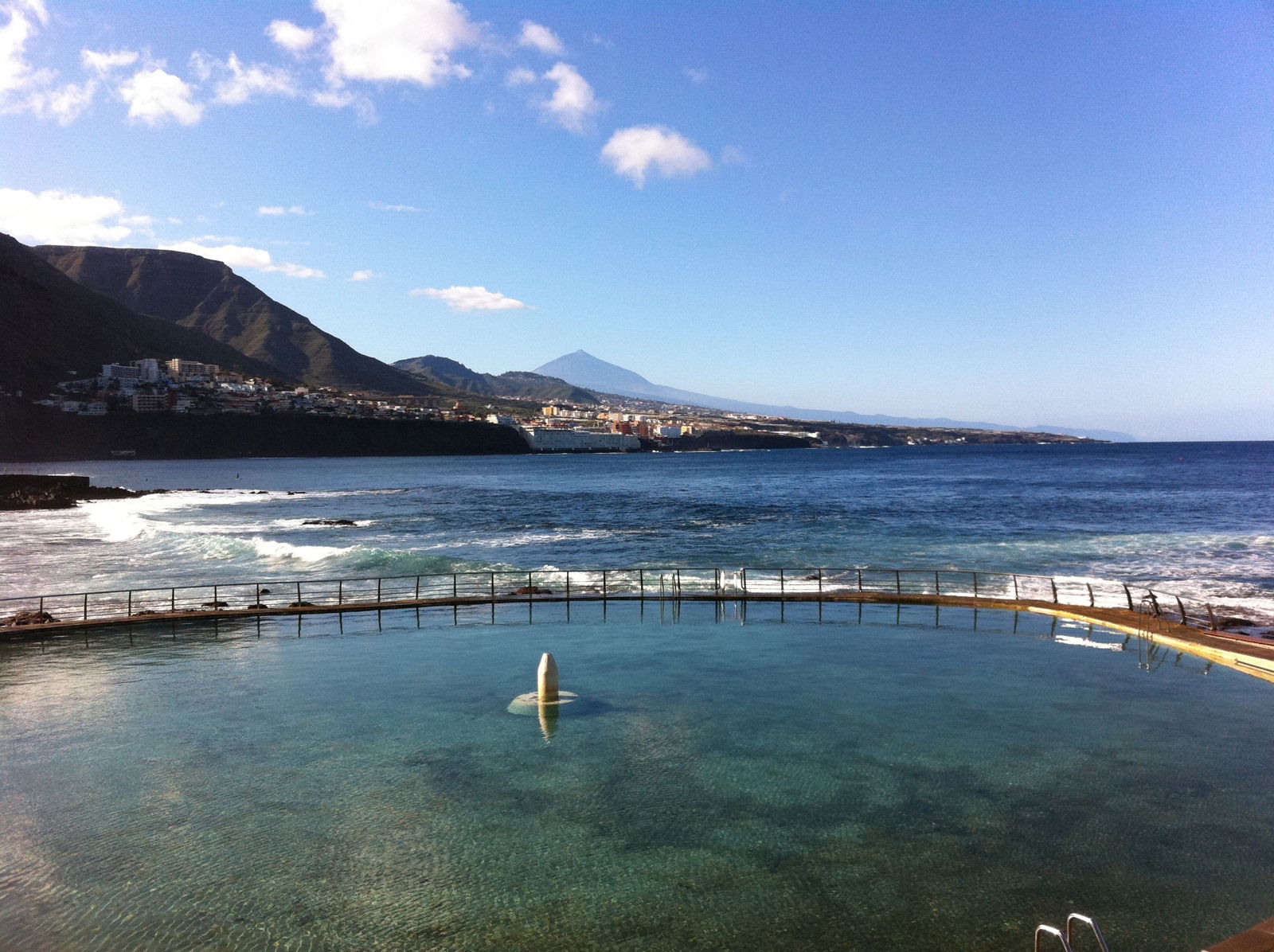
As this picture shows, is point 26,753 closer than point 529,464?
Yes

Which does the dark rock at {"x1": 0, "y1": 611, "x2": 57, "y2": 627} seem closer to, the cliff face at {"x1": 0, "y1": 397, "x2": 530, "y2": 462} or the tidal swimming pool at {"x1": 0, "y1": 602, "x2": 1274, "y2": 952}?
the tidal swimming pool at {"x1": 0, "y1": 602, "x2": 1274, "y2": 952}

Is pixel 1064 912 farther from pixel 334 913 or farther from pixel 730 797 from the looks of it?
pixel 334 913

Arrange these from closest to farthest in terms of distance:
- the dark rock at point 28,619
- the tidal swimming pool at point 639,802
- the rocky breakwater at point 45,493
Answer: the tidal swimming pool at point 639,802
the dark rock at point 28,619
the rocky breakwater at point 45,493

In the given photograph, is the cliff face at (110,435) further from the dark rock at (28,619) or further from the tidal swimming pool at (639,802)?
the tidal swimming pool at (639,802)

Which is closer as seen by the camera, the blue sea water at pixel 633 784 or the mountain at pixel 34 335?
the blue sea water at pixel 633 784

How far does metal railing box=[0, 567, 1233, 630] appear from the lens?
1097 inches

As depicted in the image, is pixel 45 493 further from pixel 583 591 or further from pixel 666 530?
pixel 583 591

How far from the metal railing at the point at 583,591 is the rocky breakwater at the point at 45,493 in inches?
2075

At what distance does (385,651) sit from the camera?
2208 cm

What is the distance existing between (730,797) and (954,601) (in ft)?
60.2

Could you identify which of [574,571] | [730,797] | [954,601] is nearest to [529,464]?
[574,571]

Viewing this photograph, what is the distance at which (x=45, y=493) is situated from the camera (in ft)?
257

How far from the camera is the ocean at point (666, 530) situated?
41531mm

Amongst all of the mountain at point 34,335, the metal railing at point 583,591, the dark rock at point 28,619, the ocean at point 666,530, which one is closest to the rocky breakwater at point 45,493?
the ocean at point 666,530
